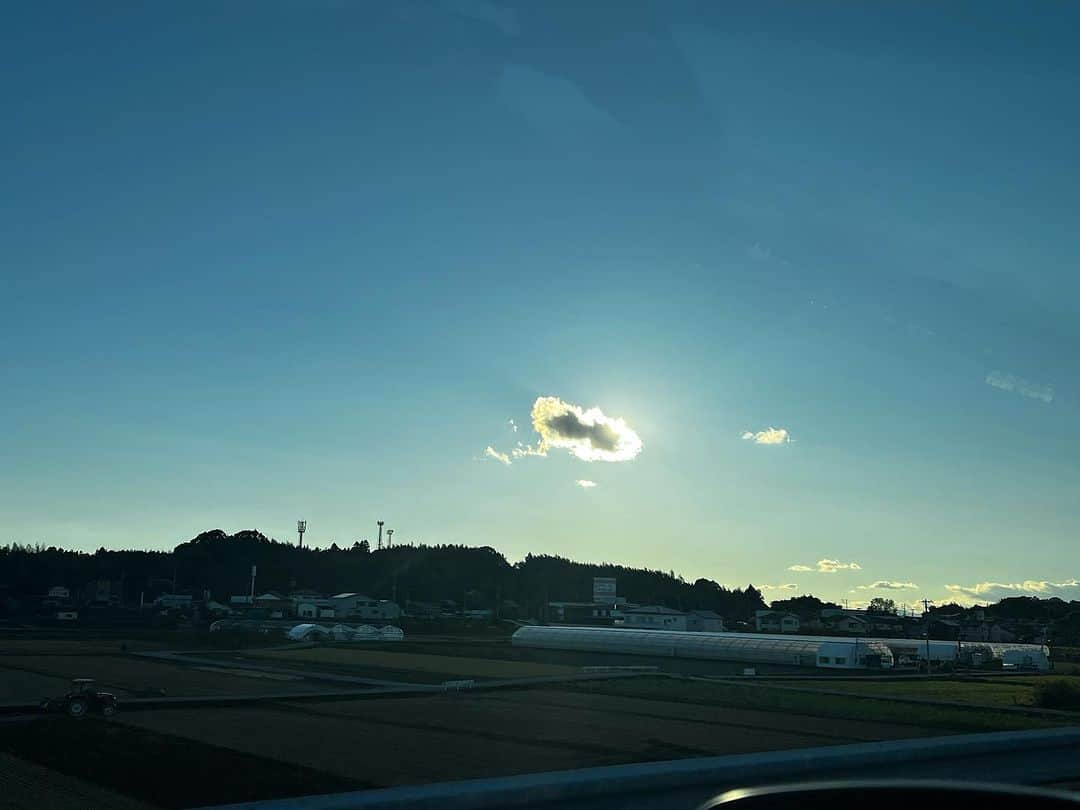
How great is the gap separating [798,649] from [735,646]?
643 cm

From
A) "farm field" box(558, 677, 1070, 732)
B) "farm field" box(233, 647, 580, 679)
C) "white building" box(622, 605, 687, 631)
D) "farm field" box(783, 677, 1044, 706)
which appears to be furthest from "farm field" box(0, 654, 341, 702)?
"white building" box(622, 605, 687, 631)

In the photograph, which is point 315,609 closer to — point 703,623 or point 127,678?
point 703,623

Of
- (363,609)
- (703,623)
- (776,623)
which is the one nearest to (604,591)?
(703,623)

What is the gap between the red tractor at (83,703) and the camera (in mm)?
39750

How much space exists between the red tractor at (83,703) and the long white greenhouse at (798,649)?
62.4 metres

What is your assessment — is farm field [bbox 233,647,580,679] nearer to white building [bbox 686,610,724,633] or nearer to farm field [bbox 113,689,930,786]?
farm field [bbox 113,689,930,786]

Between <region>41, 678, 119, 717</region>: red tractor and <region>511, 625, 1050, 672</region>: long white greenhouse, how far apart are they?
62.4 m

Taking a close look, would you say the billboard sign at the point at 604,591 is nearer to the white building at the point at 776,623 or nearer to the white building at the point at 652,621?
the white building at the point at 652,621

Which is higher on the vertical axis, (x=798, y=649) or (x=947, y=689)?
(x=798, y=649)

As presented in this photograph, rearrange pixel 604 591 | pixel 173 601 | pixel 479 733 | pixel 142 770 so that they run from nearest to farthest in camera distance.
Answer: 1. pixel 142 770
2. pixel 479 733
3. pixel 604 591
4. pixel 173 601

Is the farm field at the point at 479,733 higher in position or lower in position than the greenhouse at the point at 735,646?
lower

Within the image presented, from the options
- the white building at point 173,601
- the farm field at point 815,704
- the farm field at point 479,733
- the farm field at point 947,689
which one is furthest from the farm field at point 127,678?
the white building at point 173,601

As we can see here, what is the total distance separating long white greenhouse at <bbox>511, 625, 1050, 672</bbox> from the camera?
85875 millimetres

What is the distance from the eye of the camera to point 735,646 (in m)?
92.0
